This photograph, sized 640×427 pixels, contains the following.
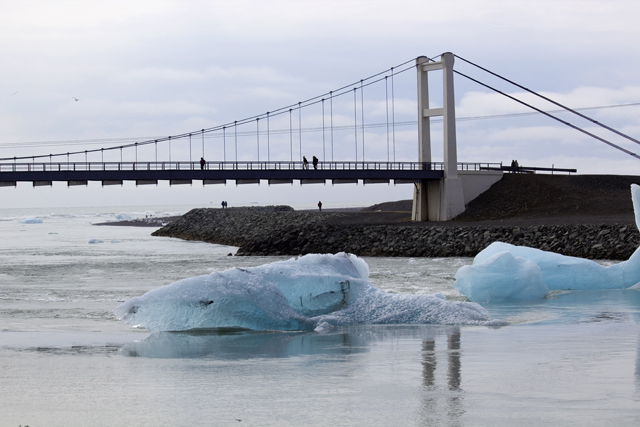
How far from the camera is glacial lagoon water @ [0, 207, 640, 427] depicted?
24.2 ft

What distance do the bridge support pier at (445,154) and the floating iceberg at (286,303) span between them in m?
35.8

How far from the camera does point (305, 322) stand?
43.4ft

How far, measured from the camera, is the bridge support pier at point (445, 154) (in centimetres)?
4938

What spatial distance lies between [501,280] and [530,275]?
76 centimetres

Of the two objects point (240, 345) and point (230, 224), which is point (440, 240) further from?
point (230, 224)

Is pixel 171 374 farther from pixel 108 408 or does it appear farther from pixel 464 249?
pixel 464 249

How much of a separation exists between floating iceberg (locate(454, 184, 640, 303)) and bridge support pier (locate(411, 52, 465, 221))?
28.9m

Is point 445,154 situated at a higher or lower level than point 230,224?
higher

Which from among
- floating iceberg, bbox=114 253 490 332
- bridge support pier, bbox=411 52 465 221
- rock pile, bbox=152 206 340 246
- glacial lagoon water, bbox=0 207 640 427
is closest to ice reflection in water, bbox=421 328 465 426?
glacial lagoon water, bbox=0 207 640 427

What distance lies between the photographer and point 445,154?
164 feet

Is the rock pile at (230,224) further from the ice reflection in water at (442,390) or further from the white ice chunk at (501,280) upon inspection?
the ice reflection in water at (442,390)

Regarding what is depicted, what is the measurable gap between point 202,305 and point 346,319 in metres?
2.50

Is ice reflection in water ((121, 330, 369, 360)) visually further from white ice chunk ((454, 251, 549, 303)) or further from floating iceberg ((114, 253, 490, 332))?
white ice chunk ((454, 251, 549, 303))

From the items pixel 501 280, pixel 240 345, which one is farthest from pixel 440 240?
pixel 240 345
